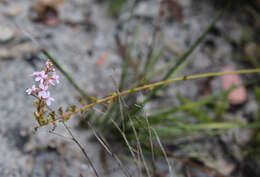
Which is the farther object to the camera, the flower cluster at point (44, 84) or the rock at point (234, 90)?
the rock at point (234, 90)

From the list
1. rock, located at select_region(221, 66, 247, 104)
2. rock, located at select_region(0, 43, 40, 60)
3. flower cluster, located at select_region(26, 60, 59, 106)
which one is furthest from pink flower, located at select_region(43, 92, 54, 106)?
rock, located at select_region(221, 66, 247, 104)

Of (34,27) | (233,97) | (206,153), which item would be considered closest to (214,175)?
(206,153)

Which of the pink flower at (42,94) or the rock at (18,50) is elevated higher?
the rock at (18,50)

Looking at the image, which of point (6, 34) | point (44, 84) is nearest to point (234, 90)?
point (44, 84)

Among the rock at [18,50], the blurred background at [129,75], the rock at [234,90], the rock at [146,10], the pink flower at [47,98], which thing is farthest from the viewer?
the rock at [146,10]

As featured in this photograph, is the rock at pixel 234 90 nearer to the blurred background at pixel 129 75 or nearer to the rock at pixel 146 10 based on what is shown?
the blurred background at pixel 129 75

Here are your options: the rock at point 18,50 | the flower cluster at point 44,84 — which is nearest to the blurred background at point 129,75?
the rock at point 18,50

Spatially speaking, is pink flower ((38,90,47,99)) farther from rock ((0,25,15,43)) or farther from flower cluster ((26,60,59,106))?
rock ((0,25,15,43))

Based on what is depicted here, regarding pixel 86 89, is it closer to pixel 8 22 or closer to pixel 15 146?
pixel 15 146
